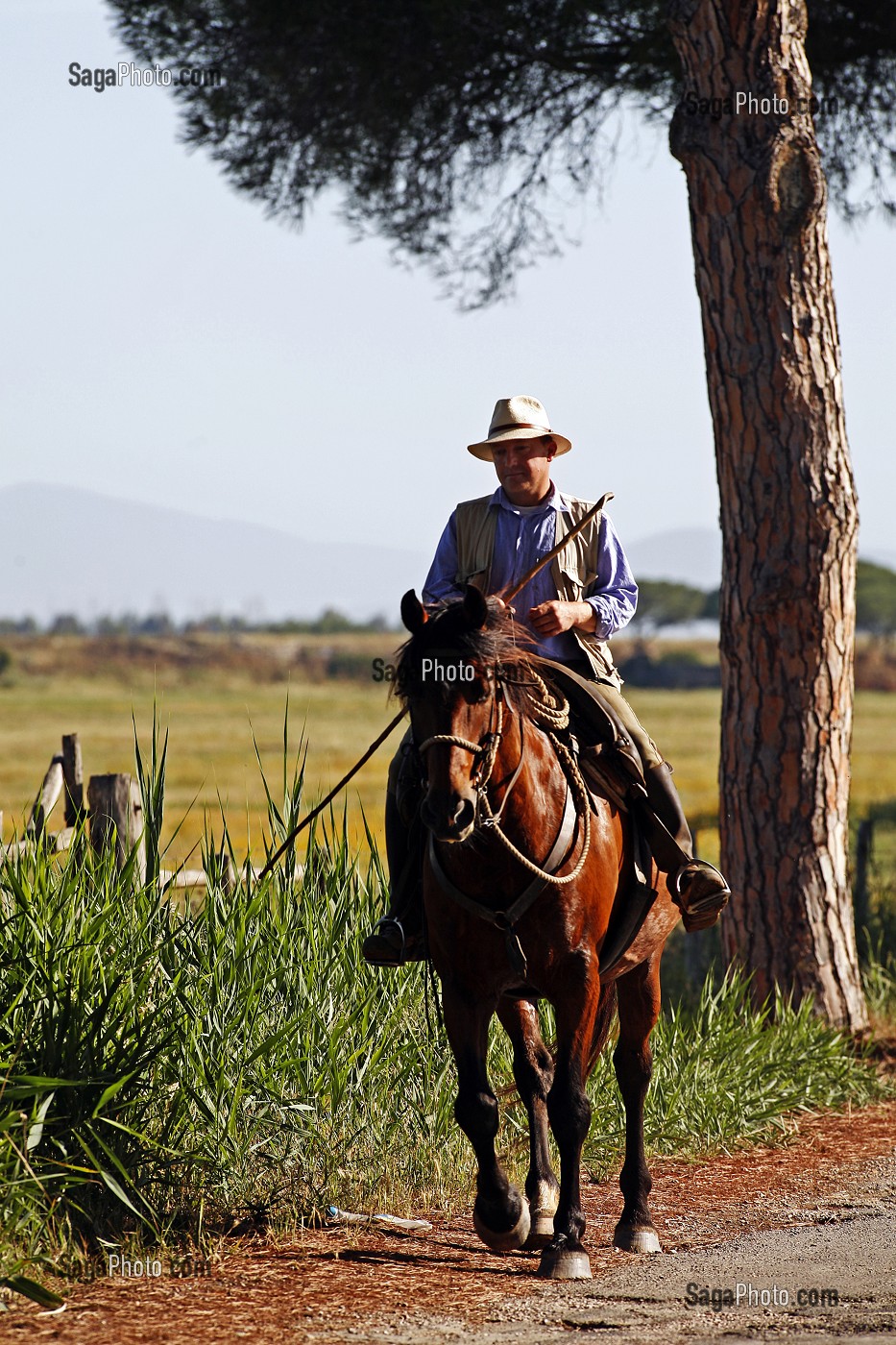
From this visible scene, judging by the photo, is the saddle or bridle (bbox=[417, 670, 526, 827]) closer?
Result: bridle (bbox=[417, 670, 526, 827])

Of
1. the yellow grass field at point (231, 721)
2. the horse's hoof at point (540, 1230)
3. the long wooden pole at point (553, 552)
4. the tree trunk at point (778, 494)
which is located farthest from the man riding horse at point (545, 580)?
the yellow grass field at point (231, 721)

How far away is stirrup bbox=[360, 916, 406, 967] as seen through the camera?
577 centimetres

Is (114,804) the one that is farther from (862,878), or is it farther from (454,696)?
(862,878)

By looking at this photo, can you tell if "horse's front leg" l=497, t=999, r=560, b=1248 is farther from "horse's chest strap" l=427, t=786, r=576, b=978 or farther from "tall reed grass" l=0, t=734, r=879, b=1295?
"horse's chest strap" l=427, t=786, r=576, b=978

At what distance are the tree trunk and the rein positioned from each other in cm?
373

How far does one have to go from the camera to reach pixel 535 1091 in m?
6.07

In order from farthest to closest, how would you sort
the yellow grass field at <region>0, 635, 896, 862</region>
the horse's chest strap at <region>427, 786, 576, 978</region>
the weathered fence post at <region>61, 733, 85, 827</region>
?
the yellow grass field at <region>0, 635, 896, 862</region> < the weathered fence post at <region>61, 733, 85, 827</region> < the horse's chest strap at <region>427, 786, 576, 978</region>

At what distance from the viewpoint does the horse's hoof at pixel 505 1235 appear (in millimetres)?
5406

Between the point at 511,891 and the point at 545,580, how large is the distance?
1.42 meters

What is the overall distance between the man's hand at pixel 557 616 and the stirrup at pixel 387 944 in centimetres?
126

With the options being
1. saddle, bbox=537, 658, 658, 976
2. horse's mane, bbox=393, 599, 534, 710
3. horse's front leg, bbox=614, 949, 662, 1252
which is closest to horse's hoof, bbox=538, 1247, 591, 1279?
horse's front leg, bbox=614, 949, 662, 1252

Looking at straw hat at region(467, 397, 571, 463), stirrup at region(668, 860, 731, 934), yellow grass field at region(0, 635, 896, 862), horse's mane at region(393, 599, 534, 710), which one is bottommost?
yellow grass field at region(0, 635, 896, 862)

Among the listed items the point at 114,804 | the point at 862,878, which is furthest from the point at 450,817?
the point at 862,878

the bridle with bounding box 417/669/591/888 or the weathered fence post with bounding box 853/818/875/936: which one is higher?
the bridle with bounding box 417/669/591/888
